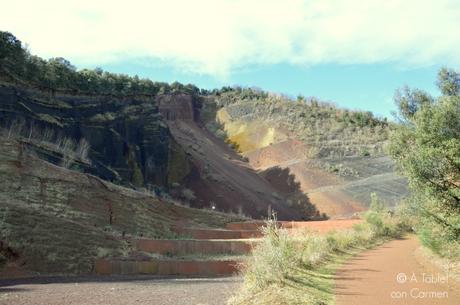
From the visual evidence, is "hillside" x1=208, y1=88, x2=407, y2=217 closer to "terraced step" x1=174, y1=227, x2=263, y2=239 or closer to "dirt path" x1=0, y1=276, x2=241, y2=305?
"terraced step" x1=174, y1=227, x2=263, y2=239

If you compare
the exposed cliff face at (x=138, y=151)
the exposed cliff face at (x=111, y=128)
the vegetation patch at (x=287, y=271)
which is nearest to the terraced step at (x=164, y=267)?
the vegetation patch at (x=287, y=271)

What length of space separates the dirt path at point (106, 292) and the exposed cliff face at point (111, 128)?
18812 mm

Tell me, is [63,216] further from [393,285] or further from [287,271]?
[393,285]

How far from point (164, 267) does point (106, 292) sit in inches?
266

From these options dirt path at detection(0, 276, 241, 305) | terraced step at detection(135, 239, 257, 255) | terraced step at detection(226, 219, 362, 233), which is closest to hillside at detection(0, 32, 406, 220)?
terraced step at detection(226, 219, 362, 233)

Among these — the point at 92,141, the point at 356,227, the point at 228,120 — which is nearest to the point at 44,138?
the point at 92,141

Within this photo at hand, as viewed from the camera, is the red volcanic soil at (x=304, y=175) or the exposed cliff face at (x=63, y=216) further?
the red volcanic soil at (x=304, y=175)

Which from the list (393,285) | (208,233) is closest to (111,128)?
(208,233)

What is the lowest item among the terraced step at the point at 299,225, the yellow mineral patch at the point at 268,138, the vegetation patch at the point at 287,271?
the vegetation patch at the point at 287,271

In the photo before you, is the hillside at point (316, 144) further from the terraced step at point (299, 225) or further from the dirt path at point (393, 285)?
the dirt path at point (393, 285)

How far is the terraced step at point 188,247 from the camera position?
73.8 feet

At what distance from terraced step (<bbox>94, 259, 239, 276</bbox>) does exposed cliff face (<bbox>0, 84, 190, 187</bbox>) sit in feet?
49.4

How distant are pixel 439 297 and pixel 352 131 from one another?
70927 millimetres

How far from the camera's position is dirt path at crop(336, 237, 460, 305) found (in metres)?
11.0
